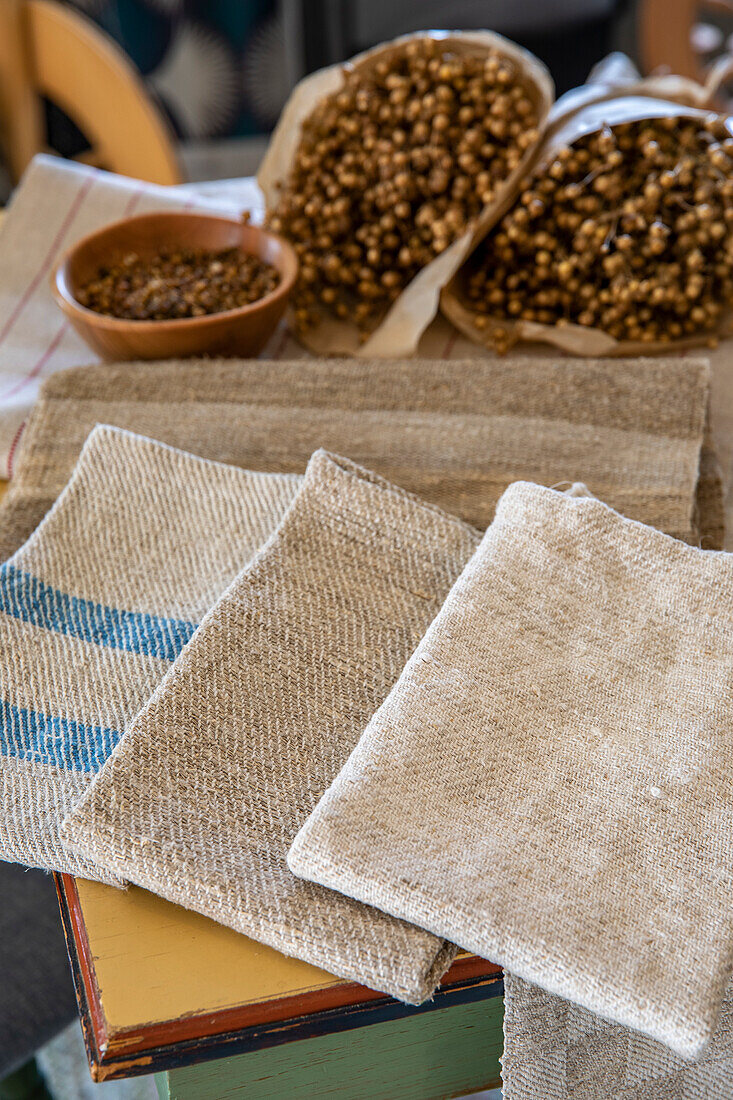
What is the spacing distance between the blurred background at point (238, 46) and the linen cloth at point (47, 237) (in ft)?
2.08

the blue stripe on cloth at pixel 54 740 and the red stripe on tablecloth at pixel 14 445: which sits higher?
the blue stripe on cloth at pixel 54 740

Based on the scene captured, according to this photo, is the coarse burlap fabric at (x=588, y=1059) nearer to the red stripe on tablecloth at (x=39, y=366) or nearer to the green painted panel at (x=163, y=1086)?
the green painted panel at (x=163, y=1086)

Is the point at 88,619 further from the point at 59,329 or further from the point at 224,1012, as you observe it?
the point at 59,329

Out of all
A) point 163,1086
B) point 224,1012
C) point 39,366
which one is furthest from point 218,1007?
point 39,366

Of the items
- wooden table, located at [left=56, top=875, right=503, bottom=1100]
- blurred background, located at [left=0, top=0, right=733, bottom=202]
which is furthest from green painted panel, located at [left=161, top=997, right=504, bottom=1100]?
blurred background, located at [left=0, top=0, right=733, bottom=202]

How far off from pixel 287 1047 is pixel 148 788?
0.14 m

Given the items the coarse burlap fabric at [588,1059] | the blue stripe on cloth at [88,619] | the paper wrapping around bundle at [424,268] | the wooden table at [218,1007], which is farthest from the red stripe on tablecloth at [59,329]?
the coarse burlap fabric at [588,1059]

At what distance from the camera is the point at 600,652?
→ 449 millimetres

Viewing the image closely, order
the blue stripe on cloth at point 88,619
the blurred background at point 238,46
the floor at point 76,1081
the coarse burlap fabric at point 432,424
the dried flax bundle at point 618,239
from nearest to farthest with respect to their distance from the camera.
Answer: the blue stripe on cloth at point 88,619, the coarse burlap fabric at point 432,424, the dried flax bundle at point 618,239, the floor at point 76,1081, the blurred background at point 238,46

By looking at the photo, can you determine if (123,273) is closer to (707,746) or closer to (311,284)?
(311,284)

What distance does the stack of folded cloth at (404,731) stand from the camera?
0.38 metres

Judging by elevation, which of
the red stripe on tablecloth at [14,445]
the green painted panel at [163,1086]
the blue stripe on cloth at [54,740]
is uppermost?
the blue stripe on cloth at [54,740]

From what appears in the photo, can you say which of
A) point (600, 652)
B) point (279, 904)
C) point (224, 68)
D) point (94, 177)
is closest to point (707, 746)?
point (600, 652)

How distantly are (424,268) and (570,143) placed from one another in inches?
5.8
